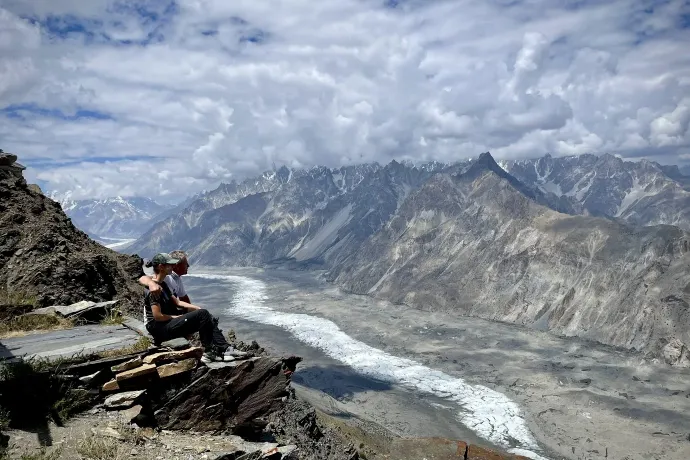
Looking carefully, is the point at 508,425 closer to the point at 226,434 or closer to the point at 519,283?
the point at 226,434

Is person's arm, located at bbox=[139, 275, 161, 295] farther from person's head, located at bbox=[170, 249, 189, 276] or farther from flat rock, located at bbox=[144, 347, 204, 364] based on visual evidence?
flat rock, located at bbox=[144, 347, 204, 364]

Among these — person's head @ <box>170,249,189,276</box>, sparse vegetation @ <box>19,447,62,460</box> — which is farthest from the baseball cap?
sparse vegetation @ <box>19,447,62,460</box>

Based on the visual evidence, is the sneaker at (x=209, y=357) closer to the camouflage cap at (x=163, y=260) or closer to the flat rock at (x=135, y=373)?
the flat rock at (x=135, y=373)

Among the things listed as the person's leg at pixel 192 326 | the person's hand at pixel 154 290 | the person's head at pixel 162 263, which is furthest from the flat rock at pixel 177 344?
the person's head at pixel 162 263

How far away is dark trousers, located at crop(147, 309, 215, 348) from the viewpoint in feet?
40.5

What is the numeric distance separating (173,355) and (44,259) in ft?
42.2

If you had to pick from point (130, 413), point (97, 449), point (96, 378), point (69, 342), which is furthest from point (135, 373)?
point (69, 342)

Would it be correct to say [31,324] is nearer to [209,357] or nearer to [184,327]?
[184,327]

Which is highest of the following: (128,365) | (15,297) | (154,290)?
(154,290)

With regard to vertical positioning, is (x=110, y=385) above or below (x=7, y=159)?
below

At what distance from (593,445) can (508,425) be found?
44.4 ft

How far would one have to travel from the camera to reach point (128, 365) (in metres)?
11.5

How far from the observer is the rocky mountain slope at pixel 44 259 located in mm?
19672

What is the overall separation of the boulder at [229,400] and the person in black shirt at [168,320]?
0.80 meters
